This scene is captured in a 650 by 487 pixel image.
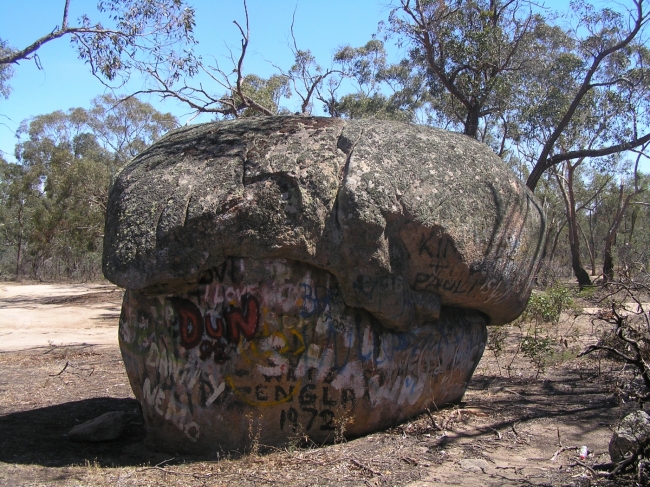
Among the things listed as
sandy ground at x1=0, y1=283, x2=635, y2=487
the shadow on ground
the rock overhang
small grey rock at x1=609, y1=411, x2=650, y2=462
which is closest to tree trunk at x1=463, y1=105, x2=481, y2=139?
sandy ground at x1=0, y1=283, x2=635, y2=487

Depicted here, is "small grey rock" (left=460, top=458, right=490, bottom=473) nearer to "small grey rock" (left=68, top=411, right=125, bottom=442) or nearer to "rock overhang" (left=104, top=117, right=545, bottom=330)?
"rock overhang" (left=104, top=117, right=545, bottom=330)

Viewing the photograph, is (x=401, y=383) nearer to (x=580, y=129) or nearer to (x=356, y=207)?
(x=356, y=207)

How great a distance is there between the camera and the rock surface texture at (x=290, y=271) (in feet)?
14.3

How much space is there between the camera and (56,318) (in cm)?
1424

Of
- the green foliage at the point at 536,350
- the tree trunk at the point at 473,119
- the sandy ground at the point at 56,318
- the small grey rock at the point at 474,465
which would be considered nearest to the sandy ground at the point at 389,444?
the small grey rock at the point at 474,465

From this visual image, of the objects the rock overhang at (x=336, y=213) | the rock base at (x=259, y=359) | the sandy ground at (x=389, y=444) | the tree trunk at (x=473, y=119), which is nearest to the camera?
the sandy ground at (x=389, y=444)

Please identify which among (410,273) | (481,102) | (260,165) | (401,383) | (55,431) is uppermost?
(481,102)

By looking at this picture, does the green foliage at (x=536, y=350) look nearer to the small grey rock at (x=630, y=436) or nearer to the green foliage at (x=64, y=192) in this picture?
the small grey rock at (x=630, y=436)

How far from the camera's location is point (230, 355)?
14.7 ft

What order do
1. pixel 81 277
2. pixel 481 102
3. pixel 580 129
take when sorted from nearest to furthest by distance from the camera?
pixel 481 102 < pixel 580 129 < pixel 81 277

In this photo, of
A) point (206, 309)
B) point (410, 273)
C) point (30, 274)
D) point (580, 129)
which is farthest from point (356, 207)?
point (30, 274)

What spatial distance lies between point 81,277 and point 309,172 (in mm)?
25429

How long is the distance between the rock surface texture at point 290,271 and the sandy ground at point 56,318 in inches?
262

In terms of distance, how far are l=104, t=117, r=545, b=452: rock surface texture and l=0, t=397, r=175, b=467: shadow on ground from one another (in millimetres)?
384
